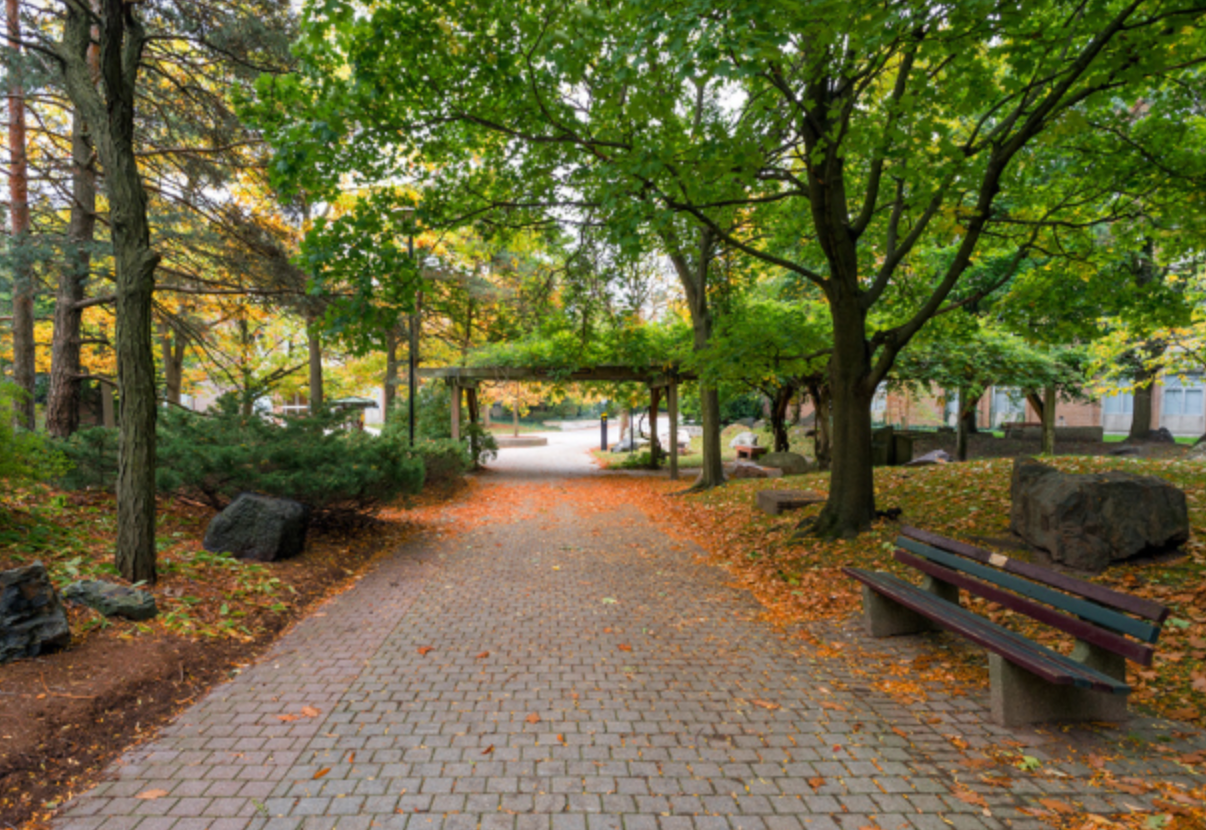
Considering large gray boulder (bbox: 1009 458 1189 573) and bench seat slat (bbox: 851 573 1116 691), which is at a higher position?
large gray boulder (bbox: 1009 458 1189 573)

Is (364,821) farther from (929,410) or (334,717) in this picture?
(929,410)

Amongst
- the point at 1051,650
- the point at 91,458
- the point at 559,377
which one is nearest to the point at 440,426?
the point at 559,377

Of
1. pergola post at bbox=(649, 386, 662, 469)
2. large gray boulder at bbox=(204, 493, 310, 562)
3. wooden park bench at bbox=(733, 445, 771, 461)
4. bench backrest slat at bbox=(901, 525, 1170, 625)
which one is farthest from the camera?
pergola post at bbox=(649, 386, 662, 469)

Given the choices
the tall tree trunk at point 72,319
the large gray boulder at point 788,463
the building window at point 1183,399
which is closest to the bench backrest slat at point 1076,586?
the tall tree trunk at point 72,319

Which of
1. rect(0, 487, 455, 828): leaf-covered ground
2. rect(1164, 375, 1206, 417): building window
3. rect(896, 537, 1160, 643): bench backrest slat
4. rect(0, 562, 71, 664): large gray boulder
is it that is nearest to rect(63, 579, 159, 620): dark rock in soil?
rect(0, 487, 455, 828): leaf-covered ground

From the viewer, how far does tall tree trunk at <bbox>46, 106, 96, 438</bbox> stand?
8148 mm

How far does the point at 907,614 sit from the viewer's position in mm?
4789

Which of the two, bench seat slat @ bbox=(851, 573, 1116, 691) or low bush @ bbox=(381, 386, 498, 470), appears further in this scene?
low bush @ bbox=(381, 386, 498, 470)

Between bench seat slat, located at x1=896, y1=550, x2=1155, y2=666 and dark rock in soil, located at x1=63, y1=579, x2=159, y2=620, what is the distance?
5642 millimetres

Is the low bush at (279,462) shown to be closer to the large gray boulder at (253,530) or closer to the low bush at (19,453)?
the large gray boulder at (253,530)

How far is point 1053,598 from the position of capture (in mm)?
3359

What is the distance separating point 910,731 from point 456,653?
2.99 m

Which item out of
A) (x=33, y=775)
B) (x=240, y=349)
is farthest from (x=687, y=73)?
(x=240, y=349)

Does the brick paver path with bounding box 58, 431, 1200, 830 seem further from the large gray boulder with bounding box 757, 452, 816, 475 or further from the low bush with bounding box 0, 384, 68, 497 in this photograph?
the large gray boulder with bounding box 757, 452, 816, 475
